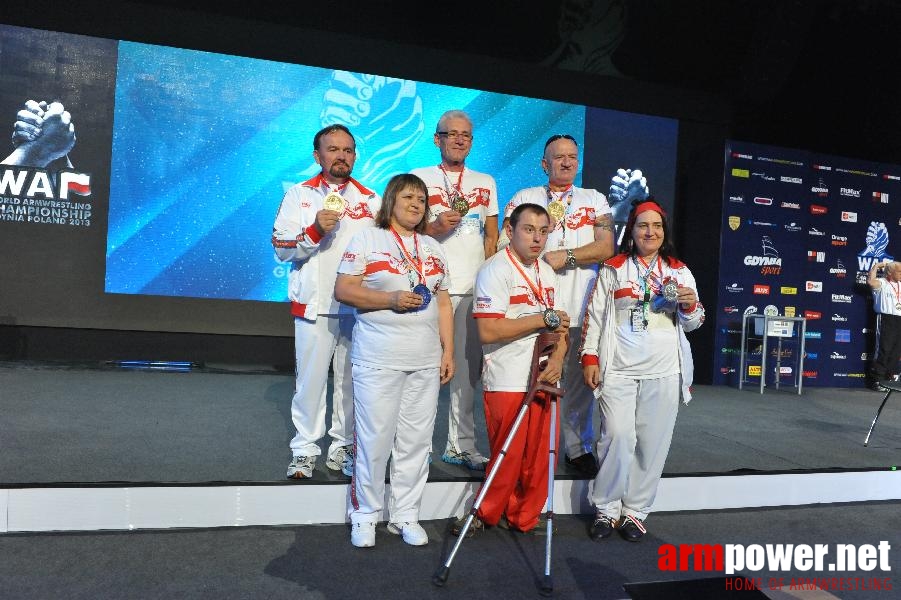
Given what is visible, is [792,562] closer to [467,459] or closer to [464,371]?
[467,459]

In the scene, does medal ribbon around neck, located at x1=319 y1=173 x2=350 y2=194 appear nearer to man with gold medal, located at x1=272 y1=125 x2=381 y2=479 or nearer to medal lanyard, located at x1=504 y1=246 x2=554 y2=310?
man with gold medal, located at x1=272 y1=125 x2=381 y2=479

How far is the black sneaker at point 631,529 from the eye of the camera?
126 inches

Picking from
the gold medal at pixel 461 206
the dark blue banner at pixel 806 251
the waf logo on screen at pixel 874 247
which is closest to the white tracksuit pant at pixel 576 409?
the gold medal at pixel 461 206

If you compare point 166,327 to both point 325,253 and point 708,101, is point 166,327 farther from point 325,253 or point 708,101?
point 708,101

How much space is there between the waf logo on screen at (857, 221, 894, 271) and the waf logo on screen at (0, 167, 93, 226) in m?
8.81

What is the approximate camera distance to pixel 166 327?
7.14 meters

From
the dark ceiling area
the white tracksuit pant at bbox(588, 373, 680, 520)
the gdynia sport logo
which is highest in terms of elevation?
the dark ceiling area

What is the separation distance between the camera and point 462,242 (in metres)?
3.64

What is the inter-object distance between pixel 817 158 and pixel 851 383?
279cm

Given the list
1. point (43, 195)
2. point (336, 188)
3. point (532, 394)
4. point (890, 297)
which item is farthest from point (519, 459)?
point (890, 297)

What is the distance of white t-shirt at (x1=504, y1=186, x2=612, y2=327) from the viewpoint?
12.1ft

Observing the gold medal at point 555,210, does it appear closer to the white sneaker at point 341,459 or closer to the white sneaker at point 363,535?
the white sneaker at point 341,459

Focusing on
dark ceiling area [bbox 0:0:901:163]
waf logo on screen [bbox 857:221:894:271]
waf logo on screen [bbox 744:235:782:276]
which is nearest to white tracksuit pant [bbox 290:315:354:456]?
dark ceiling area [bbox 0:0:901:163]

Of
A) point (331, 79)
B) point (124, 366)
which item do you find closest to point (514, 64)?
point (331, 79)
